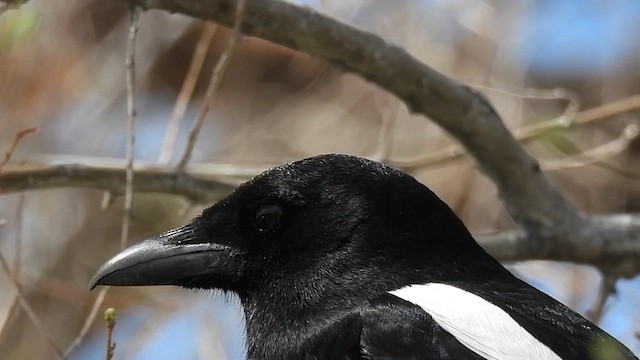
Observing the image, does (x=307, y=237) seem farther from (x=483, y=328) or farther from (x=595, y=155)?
(x=595, y=155)

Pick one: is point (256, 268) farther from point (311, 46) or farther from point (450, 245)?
point (311, 46)

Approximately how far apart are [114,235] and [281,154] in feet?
2.77

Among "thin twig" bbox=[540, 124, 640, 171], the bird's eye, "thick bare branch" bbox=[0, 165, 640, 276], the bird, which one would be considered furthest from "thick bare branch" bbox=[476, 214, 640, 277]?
the bird's eye

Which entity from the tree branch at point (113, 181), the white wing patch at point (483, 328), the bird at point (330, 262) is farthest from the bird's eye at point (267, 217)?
the tree branch at point (113, 181)

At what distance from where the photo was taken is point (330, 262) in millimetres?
2506

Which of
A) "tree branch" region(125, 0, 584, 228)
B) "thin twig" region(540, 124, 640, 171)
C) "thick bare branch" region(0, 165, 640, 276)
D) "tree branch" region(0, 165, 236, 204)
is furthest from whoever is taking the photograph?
"thin twig" region(540, 124, 640, 171)

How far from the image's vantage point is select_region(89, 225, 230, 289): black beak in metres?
2.55

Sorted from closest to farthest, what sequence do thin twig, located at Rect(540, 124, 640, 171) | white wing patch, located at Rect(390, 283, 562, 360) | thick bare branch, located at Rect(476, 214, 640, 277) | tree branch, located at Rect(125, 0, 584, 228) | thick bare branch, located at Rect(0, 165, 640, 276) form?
1. white wing patch, located at Rect(390, 283, 562, 360)
2. tree branch, located at Rect(125, 0, 584, 228)
3. thick bare branch, located at Rect(0, 165, 640, 276)
4. thick bare branch, located at Rect(476, 214, 640, 277)
5. thin twig, located at Rect(540, 124, 640, 171)

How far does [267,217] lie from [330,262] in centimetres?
18

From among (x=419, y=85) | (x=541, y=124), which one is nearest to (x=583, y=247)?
(x=541, y=124)

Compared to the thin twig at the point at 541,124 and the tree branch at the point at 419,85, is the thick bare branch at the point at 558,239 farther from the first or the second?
the thin twig at the point at 541,124

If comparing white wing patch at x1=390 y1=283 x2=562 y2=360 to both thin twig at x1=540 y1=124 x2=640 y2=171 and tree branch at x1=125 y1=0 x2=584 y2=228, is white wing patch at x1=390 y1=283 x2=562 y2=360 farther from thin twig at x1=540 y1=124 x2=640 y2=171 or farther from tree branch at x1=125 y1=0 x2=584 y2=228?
thin twig at x1=540 y1=124 x2=640 y2=171

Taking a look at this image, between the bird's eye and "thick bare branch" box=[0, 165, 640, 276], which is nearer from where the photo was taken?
the bird's eye

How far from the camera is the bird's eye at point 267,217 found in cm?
257
